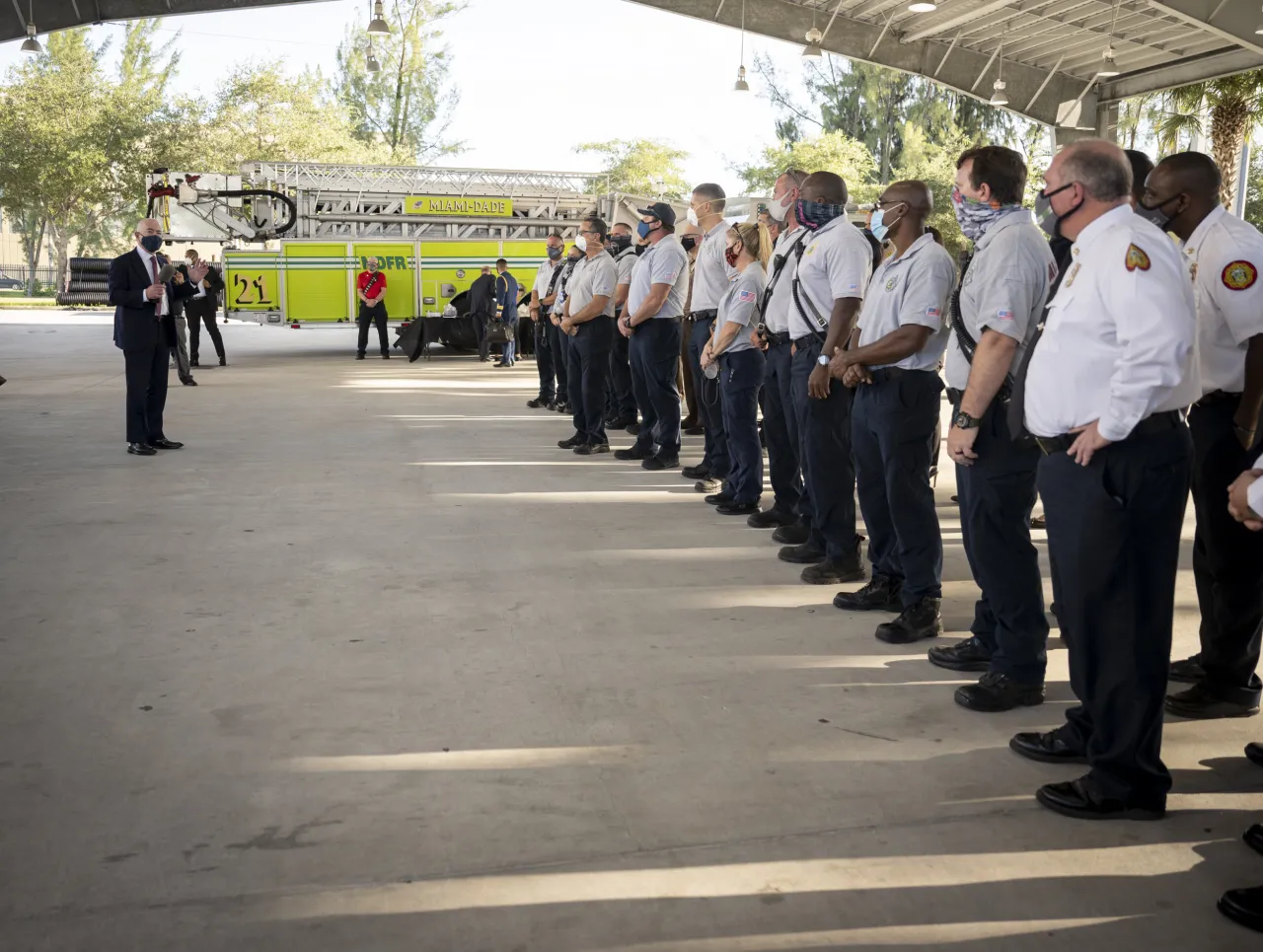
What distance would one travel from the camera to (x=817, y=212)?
588cm

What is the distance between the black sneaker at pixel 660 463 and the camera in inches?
368

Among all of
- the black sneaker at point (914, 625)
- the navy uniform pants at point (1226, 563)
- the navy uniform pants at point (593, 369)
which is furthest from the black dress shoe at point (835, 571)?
the navy uniform pants at point (593, 369)

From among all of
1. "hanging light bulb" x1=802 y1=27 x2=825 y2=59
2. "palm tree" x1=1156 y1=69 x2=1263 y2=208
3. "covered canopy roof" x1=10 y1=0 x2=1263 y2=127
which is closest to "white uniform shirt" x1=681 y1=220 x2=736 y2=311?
"covered canopy roof" x1=10 y1=0 x2=1263 y2=127

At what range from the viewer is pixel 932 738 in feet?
12.8

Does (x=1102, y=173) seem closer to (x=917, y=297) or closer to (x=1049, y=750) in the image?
(x=917, y=297)

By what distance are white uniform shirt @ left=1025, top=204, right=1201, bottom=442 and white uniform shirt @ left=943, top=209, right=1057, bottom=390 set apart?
0.64 m

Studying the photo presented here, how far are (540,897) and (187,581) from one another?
3663mm

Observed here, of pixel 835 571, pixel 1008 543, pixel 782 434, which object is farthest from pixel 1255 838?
pixel 782 434

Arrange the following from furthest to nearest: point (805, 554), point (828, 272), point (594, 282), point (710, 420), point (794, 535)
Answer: point (594, 282), point (710, 420), point (794, 535), point (805, 554), point (828, 272)

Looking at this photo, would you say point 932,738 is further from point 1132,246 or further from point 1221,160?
point 1221,160

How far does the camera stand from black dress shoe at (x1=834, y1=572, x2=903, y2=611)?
5.43m

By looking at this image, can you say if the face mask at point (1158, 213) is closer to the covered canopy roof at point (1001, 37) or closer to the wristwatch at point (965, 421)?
the wristwatch at point (965, 421)

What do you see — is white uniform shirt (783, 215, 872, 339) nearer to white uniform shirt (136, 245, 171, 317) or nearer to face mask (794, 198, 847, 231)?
face mask (794, 198, 847, 231)

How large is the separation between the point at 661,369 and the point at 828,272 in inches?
130
